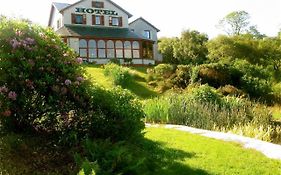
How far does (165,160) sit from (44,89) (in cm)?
284

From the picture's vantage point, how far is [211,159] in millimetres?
9344

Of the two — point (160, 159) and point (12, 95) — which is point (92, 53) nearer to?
point (160, 159)

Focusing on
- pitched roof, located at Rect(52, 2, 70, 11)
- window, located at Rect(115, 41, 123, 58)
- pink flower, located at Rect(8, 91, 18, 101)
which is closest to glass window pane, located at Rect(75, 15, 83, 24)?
pitched roof, located at Rect(52, 2, 70, 11)

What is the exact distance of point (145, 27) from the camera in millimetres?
54625

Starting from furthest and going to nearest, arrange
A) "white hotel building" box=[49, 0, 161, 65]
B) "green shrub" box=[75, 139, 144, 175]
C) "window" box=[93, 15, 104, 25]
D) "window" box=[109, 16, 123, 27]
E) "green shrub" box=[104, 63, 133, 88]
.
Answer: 1. "window" box=[109, 16, 123, 27]
2. "window" box=[93, 15, 104, 25]
3. "white hotel building" box=[49, 0, 161, 65]
4. "green shrub" box=[104, 63, 133, 88]
5. "green shrub" box=[75, 139, 144, 175]

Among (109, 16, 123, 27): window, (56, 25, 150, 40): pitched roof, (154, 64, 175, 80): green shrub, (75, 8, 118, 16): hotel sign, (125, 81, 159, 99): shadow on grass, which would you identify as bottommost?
(125, 81, 159, 99): shadow on grass

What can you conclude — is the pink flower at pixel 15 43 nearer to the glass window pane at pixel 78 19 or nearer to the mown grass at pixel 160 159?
the mown grass at pixel 160 159

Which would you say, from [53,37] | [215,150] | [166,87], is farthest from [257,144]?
[166,87]

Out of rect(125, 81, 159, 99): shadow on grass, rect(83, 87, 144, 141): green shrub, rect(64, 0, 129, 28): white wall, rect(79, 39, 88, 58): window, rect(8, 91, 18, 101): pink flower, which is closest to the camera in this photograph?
rect(8, 91, 18, 101): pink flower

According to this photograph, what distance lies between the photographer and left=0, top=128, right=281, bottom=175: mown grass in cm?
800

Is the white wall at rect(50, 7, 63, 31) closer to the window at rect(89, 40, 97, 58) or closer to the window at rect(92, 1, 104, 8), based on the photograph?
the window at rect(92, 1, 104, 8)

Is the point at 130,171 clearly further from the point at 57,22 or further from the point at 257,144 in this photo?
the point at 57,22

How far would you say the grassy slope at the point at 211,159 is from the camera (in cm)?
856

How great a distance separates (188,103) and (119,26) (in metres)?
32.7
